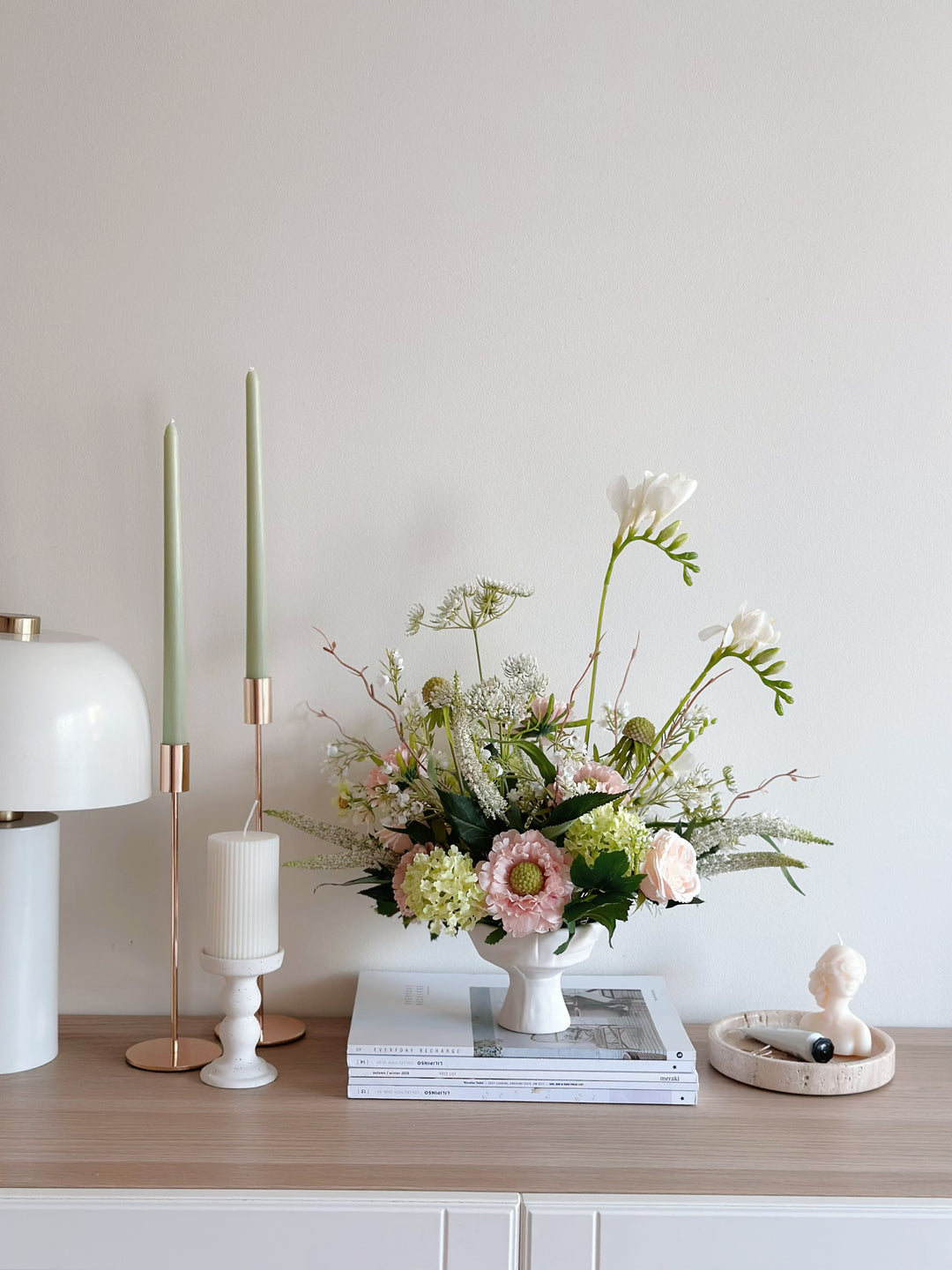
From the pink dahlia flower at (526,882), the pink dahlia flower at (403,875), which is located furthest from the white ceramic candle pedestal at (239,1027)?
the pink dahlia flower at (526,882)

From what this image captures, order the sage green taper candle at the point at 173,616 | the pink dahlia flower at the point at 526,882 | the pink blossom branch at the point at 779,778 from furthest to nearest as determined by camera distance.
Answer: the pink blossom branch at the point at 779,778, the sage green taper candle at the point at 173,616, the pink dahlia flower at the point at 526,882

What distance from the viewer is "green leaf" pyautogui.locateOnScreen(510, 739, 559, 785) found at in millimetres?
993

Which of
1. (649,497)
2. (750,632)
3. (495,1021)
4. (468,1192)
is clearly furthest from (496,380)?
(468,1192)

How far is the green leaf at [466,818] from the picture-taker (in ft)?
3.17

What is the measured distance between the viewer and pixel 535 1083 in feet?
3.13

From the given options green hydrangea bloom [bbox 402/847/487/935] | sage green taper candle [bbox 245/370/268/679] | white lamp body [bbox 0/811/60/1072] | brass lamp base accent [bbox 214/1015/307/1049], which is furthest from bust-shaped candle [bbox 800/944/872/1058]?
white lamp body [bbox 0/811/60/1072]

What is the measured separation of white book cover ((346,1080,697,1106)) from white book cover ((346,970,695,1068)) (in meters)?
0.03

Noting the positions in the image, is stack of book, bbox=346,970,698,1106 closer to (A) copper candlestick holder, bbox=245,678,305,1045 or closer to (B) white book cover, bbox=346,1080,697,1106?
(B) white book cover, bbox=346,1080,697,1106

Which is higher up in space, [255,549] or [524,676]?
[255,549]

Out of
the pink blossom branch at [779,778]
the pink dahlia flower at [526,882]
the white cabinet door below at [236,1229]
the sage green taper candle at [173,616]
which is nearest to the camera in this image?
the white cabinet door below at [236,1229]

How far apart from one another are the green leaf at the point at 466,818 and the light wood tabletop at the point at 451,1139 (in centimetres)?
23

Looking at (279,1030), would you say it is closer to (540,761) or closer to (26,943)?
(26,943)

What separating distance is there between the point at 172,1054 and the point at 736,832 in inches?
22.3

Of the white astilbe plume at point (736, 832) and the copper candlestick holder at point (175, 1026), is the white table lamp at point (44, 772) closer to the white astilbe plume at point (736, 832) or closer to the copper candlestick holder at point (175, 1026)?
the copper candlestick holder at point (175, 1026)
